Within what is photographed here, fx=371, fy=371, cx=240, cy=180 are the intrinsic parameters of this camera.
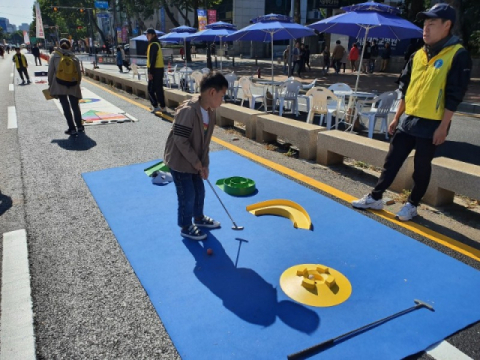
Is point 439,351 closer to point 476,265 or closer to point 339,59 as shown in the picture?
point 476,265

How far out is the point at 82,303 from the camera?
2736 mm

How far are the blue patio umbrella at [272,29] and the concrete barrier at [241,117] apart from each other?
4420mm

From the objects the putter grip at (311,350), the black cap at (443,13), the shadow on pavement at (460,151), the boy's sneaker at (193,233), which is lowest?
the putter grip at (311,350)

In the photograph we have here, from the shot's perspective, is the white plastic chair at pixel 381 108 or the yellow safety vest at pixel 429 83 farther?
the white plastic chair at pixel 381 108

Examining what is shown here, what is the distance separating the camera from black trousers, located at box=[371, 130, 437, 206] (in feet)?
12.3

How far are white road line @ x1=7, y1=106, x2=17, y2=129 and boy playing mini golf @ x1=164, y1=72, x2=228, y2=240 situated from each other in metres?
7.12

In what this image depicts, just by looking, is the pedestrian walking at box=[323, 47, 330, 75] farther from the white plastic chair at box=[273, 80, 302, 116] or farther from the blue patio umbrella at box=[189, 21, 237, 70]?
the white plastic chair at box=[273, 80, 302, 116]

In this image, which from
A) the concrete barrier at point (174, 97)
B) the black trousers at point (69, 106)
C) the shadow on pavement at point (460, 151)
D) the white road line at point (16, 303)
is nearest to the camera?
the white road line at point (16, 303)

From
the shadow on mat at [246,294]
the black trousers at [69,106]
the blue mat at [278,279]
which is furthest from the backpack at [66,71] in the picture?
the shadow on mat at [246,294]

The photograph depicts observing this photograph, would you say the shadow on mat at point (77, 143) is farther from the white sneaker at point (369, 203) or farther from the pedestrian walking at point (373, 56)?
the pedestrian walking at point (373, 56)

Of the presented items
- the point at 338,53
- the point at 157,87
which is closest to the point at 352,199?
the point at 157,87

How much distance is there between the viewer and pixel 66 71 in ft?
23.9

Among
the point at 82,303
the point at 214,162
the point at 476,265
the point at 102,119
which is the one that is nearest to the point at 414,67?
the point at 476,265

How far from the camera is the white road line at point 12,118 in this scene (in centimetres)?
883
